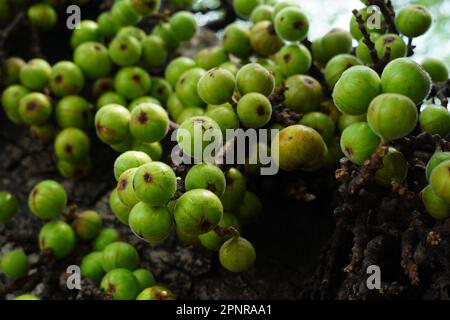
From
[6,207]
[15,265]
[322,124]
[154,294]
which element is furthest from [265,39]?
[15,265]

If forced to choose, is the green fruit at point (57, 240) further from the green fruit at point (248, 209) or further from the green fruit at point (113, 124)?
the green fruit at point (248, 209)

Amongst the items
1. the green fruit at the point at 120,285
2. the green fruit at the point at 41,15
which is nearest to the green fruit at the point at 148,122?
the green fruit at the point at 120,285

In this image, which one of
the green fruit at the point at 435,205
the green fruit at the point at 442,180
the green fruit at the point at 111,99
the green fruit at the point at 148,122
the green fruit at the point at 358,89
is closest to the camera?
the green fruit at the point at 442,180

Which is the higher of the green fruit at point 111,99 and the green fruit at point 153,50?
the green fruit at point 153,50

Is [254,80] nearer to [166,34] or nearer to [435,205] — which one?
[435,205]

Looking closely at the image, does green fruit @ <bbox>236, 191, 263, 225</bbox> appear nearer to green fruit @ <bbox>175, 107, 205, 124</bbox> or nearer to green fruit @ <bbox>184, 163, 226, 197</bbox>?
green fruit @ <bbox>184, 163, 226, 197</bbox>

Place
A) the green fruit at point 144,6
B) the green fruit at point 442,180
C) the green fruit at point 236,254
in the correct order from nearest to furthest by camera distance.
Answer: the green fruit at point 442,180, the green fruit at point 236,254, the green fruit at point 144,6
